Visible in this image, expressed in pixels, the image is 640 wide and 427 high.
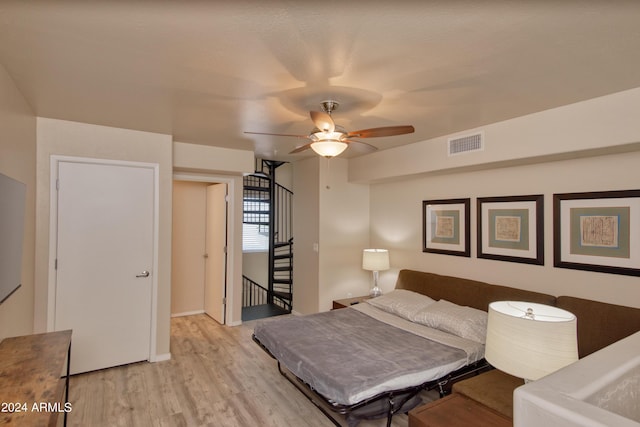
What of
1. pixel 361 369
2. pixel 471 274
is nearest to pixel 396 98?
pixel 361 369

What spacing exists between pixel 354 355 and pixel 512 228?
6.66 feet

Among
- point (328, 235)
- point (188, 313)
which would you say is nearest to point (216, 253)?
point (188, 313)

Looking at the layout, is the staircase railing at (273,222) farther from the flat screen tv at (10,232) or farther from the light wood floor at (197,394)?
the flat screen tv at (10,232)

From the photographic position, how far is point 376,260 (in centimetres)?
430

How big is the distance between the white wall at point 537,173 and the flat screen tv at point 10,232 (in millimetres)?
3541

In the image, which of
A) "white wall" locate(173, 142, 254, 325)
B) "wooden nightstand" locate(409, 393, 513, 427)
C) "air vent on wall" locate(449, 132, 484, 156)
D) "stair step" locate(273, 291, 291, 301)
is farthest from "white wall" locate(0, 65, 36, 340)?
"air vent on wall" locate(449, 132, 484, 156)

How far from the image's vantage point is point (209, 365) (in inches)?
135

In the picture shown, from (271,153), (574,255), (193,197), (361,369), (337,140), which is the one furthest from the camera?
(193,197)

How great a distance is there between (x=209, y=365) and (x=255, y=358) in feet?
1.60

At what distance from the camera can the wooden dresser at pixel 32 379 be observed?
1.39 metres

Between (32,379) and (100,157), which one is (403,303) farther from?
(100,157)

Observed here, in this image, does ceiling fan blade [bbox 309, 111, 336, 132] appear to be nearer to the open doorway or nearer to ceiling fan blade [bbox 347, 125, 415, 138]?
ceiling fan blade [bbox 347, 125, 415, 138]

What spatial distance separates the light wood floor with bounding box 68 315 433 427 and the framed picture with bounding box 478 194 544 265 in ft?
5.17

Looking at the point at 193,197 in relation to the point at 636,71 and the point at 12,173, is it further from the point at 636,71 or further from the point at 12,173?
the point at 636,71
